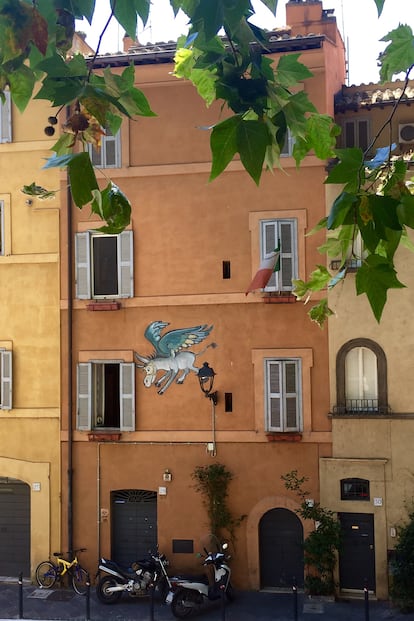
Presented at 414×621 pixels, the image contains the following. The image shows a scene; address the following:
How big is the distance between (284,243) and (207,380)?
293 centimetres

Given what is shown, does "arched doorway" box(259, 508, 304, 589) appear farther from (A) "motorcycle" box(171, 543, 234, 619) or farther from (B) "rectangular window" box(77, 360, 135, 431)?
(B) "rectangular window" box(77, 360, 135, 431)

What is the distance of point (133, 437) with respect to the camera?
1622 cm

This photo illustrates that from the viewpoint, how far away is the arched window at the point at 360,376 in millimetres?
15430

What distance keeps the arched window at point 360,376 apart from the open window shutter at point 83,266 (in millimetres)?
4989

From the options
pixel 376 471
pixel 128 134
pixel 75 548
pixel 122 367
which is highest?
pixel 128 134

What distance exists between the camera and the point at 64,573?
16234mm

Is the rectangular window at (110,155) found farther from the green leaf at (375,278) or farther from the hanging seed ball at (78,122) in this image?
the green leaf at (375,278)

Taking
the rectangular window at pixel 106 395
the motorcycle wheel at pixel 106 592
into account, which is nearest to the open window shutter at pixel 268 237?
the rectangular window at pixel 106 395

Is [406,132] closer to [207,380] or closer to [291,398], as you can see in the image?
[291,398]

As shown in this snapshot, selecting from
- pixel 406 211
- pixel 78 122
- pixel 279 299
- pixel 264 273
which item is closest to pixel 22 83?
pixel 78 122

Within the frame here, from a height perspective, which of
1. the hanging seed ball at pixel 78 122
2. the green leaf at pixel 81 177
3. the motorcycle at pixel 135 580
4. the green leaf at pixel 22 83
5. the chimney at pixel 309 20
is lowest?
the motorcycle at pixel 135 580

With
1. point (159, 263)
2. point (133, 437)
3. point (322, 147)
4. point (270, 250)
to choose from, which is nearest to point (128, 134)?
point (159, 263)

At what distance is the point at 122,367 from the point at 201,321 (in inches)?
69.8

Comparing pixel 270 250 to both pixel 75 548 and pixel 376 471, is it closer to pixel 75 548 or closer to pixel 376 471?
pixel 376 471
